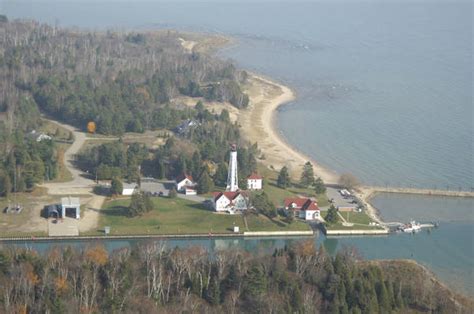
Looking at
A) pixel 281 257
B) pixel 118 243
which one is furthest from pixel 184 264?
pixel 118 243

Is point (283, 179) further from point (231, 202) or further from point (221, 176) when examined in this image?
point (231, 202)

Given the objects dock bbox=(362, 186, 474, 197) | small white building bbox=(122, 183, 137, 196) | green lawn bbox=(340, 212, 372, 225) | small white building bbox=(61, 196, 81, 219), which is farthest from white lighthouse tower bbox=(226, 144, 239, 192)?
dock bbox=(362, 186, 474, 197)

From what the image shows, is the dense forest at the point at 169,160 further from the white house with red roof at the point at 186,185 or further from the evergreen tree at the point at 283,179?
the evergreen tree at the point at 283,179

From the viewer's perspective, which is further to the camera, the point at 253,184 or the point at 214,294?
→ the point at 253,184

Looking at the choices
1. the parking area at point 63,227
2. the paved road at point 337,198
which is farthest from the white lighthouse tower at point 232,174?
the parking area at point 63,227

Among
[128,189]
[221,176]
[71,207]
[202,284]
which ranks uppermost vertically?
[221,176]

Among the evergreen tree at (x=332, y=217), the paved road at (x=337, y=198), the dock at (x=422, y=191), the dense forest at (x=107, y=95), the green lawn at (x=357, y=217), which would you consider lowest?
the green lawn at (x=357, y=217)

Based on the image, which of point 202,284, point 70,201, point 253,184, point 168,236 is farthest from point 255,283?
point 253,184

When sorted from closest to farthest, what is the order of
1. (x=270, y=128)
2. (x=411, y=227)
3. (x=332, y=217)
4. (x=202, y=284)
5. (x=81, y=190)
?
(x=202, y=284) → (x=332, y=217) → (x=411, y=227) → (x=81, y=190) → (x=270, y=128)
